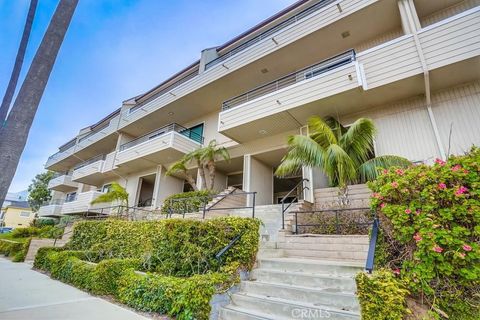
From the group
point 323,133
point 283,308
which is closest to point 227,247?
point 283,308

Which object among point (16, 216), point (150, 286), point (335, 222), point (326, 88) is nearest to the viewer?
point (150, 286)

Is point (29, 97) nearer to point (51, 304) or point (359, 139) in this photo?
point (51, 304)

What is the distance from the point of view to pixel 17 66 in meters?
3.20

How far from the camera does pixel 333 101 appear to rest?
8.60 metres

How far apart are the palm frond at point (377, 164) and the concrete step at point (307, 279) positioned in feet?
14.1

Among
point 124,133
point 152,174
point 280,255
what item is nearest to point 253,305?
point 280,255

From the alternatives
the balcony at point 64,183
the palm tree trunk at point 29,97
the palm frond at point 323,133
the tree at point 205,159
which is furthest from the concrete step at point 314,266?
the balcony at point 64,183

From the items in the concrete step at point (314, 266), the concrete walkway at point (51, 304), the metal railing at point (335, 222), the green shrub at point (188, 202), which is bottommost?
the concrete walkway at point (51, 304)

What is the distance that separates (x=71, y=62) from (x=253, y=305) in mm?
6815

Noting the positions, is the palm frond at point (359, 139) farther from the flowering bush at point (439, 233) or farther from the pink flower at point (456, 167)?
the pink flower at point (456, 167)

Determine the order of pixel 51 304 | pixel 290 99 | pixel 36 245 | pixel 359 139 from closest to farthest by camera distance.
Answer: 1. pixel 51 304
2. pixel 359 139
3. pixel 290 99
4. pixel 36 245

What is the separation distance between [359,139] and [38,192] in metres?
39.8

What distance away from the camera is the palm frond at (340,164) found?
23.2ft

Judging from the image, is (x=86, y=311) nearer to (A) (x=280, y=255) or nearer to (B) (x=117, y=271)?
(B) (x=117, y=271)
